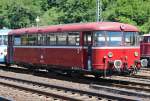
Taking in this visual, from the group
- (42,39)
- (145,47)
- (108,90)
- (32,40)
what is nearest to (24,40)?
(32,40)

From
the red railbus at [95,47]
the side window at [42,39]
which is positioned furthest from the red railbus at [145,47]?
the red railbus at [95,47]

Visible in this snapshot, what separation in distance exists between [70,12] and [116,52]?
42864 mm

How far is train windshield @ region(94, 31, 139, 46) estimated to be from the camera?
841 inches

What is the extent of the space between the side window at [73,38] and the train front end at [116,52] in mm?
1299

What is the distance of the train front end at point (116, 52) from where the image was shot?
21234 millimetres

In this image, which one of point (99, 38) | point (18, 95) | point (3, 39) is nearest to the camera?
point (18, 95)

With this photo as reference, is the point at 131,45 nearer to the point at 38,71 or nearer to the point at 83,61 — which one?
the point at 83,61

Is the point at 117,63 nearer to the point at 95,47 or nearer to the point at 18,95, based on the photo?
the point at 95,47

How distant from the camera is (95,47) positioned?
21234mm

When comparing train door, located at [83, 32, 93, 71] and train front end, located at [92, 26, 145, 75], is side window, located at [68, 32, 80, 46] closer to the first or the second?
train door, located at [83, 32, 93, 71]

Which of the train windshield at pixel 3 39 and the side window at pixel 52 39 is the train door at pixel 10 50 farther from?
the side window at pixel 52 39

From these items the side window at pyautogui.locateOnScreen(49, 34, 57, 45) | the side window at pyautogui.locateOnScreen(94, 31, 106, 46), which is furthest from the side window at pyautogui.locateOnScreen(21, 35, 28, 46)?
the side window at pyautogui.locateOnScreen(94, 31, 106, 46)

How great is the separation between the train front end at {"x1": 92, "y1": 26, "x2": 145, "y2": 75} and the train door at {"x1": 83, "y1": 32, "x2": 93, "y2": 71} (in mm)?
315

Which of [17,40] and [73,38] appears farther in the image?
[17,40]
